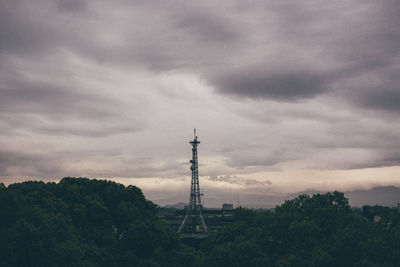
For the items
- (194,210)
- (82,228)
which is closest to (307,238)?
(82,228)

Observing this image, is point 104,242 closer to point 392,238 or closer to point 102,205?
point 102,205

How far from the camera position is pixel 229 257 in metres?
47.3

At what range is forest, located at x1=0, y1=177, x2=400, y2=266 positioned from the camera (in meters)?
41.4

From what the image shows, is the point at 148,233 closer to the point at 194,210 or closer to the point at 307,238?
the point at 307,238

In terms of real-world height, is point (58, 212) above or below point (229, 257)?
above

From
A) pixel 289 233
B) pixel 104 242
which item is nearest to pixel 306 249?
pixel 289 233

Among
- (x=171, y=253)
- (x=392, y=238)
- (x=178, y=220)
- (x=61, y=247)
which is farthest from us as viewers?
(x=178, y=220)

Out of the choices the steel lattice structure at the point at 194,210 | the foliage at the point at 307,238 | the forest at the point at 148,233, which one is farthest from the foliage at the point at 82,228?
the steel lattice structure at the point at 194,210

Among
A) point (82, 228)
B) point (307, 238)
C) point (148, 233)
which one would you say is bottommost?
point (307, 238)

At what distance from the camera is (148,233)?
52.9m

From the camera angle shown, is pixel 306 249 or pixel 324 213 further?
pixel 324 213

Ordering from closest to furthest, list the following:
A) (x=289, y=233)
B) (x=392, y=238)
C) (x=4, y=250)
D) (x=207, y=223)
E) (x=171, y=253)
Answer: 1. (x=4, y=250)
2. (x=392, y=238)
3. (x=289, y=233)
4. (x=171, y=253)
5. (x=207, y=223)

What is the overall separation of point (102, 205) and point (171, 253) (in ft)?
33.8

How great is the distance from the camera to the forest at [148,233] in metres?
41.4
